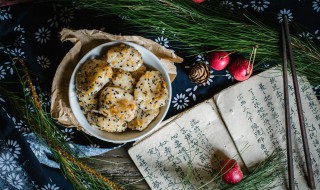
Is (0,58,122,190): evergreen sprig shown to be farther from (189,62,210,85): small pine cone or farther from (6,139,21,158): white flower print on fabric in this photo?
(189,62,210,85): small pine cone

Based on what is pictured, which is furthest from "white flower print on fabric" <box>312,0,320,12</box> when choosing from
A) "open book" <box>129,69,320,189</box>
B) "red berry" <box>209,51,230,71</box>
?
"red berry" <box>209,51,230,71</box>

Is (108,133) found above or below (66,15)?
below

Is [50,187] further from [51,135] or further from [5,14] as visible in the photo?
[5,14]

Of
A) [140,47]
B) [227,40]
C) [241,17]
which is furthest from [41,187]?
[241,17]

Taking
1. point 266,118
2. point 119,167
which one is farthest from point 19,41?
point 266,118

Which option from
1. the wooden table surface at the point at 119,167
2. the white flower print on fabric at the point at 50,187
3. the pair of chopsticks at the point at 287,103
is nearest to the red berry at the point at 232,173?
the pair of chopsticks at the point at 287,103

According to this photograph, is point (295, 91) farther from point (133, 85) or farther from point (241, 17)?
point (133, 85)
